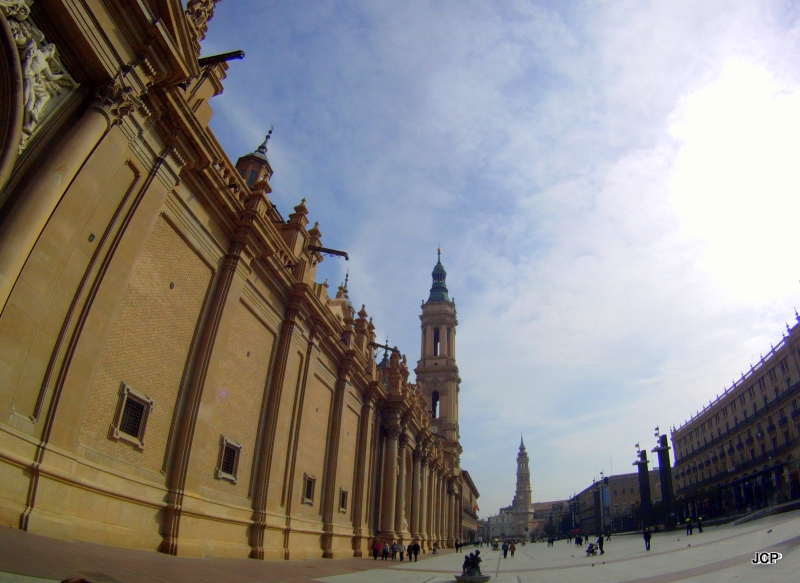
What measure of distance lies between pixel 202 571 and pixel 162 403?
4.63m

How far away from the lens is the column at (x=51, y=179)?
8.09 metres

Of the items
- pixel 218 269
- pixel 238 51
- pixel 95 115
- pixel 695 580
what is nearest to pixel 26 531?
pixel 95 115

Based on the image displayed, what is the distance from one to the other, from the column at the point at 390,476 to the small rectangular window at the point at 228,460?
17.1 metres

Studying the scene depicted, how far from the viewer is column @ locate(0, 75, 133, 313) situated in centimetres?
809

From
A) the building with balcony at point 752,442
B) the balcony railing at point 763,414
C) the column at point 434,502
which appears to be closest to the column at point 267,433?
the column at point 434,502

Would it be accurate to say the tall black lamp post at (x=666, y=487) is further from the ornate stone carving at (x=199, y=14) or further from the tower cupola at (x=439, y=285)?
the ornate stone carving at (x=199, y=14)

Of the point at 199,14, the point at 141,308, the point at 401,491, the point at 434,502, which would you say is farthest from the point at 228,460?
the point at 434,502

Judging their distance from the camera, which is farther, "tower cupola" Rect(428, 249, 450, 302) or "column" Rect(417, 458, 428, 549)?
"tower cupola" Rect(428, 249, 450, 302)

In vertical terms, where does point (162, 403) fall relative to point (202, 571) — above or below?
above

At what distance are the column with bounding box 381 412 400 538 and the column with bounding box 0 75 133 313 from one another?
26.6 meters

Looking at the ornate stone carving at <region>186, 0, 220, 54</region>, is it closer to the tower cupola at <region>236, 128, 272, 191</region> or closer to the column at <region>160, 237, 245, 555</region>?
the column at <region>160, 237, 245, 555</region>

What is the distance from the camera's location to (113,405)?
36.0 feet

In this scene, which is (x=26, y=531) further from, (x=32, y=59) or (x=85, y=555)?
(x=32, y=59)
